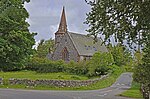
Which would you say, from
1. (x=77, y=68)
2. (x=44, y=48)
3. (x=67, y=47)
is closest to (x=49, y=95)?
(x=77, y=68)

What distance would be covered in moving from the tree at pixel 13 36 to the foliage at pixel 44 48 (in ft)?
208

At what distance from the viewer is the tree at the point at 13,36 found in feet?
82.2

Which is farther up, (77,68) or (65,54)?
(65,54)

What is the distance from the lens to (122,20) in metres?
9.70

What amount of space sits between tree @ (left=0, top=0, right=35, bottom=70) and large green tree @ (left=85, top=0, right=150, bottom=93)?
1565 centimetres

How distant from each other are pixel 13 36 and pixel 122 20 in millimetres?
17830

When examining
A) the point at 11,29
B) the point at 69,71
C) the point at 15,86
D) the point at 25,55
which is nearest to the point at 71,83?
the point at 15,86

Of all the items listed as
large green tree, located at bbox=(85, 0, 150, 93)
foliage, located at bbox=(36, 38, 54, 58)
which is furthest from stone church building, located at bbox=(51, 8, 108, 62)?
large green tree, located at bbox=(85, 0, 150, 93)

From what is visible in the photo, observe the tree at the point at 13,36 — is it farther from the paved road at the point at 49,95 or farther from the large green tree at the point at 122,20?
the large green tree at the point at 122,20

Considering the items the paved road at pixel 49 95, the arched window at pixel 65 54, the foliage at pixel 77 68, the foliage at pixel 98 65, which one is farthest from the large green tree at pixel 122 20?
the arched window at pixel 65 54

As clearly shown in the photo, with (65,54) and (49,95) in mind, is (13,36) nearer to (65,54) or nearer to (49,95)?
(49,95)

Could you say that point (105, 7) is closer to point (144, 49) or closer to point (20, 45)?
point (144, 49)

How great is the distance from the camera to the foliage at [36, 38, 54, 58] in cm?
9515

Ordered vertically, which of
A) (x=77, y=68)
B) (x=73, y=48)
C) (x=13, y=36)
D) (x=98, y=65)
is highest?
(x=73, y=48)
